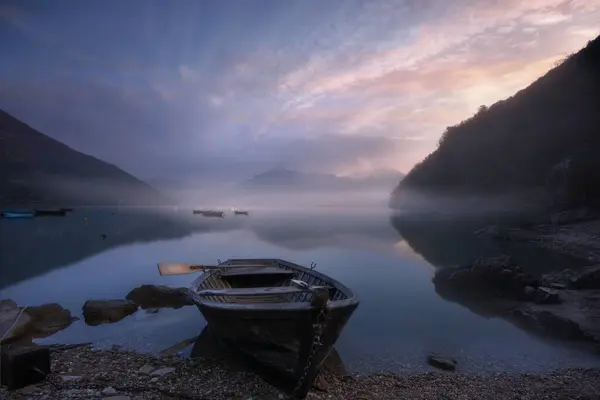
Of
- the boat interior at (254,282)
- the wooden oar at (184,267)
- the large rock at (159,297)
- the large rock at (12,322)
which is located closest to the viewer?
the boat interior at (254,282)

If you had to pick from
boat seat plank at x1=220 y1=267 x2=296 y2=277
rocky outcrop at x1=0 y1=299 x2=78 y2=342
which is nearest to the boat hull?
boat seat plank at x1=220 y1=267 x2=296 y2=277

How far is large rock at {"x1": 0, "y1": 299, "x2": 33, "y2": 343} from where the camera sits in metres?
13.2

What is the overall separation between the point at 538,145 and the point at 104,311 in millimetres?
101410

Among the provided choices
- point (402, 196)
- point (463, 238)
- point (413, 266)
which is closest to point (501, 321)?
point (413, 266)

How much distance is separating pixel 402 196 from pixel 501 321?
176376 millimetres

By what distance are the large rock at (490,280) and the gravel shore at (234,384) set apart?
1071 cm

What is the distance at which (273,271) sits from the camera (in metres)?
16.5

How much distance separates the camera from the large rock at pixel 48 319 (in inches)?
602

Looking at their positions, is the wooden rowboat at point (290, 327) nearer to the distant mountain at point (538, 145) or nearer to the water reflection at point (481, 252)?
the water reflection at point (481, 252)

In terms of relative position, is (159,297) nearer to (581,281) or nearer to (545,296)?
(545,296)

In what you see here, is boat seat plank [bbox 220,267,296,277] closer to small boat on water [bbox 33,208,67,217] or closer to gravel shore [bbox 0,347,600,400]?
gravel shore [bbox 0,347,600,400]

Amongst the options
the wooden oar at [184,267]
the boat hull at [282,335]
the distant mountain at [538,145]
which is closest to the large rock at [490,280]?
the wooden oar at [184,267]

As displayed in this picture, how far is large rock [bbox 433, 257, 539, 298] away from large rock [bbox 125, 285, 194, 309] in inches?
639

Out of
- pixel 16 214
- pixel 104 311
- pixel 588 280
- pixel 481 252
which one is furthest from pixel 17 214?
pixel 588 280
